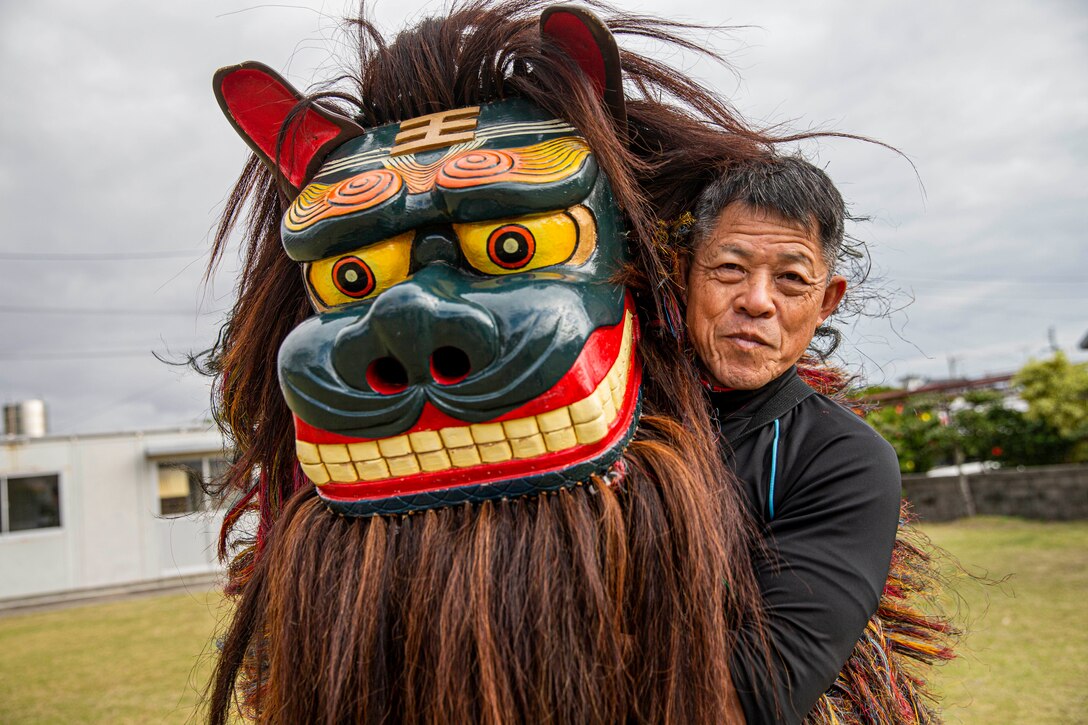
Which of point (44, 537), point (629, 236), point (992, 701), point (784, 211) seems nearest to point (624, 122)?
point (629, 236)

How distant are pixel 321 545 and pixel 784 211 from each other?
3.37ft

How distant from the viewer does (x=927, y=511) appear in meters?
11.7

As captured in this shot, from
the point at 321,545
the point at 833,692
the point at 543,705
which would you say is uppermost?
the point at 321,545

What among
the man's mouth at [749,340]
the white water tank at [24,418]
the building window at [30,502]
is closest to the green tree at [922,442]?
the man's mouth at [749,340]

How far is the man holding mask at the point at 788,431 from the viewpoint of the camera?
4.17 ft

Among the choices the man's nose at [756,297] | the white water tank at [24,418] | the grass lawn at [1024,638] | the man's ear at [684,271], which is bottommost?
the grass lawn at [1024,638]

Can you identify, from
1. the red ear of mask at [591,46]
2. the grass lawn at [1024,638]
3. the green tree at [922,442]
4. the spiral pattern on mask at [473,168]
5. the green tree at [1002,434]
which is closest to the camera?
the spiral pattern on mask at [473,168]

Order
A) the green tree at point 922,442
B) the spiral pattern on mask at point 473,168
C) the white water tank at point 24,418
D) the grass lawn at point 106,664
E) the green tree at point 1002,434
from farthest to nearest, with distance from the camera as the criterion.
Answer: the white water tank at point 24,418
the green tree at point 922,442
the green tree at point 1002,434
the grass lawn at point 106,664
the spiral pattern on mask at point 473,168

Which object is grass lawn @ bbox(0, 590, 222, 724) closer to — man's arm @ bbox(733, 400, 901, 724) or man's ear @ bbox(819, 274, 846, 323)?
man's arm @ bbox(733, 400, 901, 724)

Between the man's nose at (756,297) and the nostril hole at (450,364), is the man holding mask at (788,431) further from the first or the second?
the nostril hole at (450,364)

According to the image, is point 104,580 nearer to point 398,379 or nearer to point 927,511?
point 927,511

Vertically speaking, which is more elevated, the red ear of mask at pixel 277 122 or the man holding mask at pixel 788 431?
the red ear of mask at pixel 277 122

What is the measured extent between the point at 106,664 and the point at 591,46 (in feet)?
23.4

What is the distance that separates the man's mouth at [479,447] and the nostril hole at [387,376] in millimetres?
75
